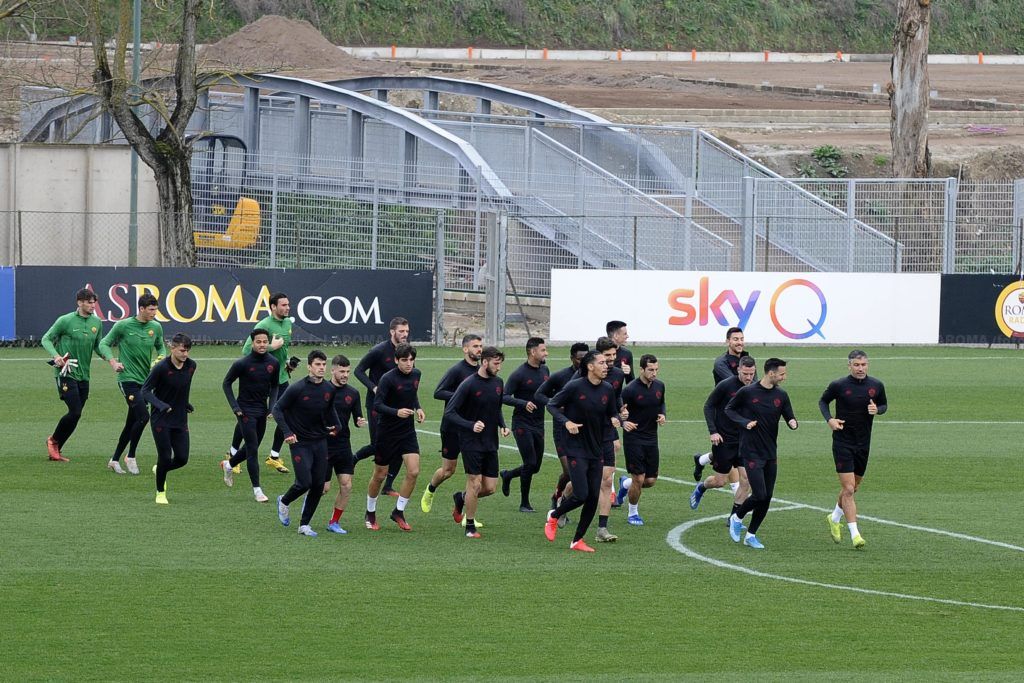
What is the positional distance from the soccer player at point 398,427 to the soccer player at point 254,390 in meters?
1.80

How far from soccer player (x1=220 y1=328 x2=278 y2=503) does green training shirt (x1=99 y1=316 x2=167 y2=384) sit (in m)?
1.53

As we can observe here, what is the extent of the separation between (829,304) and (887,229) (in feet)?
15.4

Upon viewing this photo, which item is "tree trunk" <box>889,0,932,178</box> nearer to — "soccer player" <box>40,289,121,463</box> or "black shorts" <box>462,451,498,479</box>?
"soccer player" <box>40,289,121,463</box>

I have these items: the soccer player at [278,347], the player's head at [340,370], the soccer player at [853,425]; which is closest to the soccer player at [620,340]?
the soccer player at [853,425]

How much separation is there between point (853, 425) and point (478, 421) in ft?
11.7

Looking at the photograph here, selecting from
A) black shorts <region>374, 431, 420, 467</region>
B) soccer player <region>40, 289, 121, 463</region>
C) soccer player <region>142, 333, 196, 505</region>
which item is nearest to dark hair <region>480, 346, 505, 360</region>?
black shorts <region>374, 431, 420, 467</region>

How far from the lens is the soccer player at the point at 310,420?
1338 centimetres

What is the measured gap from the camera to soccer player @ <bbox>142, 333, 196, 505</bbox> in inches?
590

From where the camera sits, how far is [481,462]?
1399cm

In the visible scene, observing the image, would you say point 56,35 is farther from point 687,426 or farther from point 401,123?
point 687,426

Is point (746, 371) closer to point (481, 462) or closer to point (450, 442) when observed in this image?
point (481, 462)

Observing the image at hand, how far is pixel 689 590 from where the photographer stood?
11945mm

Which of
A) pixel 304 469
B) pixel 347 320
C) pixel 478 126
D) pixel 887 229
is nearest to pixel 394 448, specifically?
pixel 304 469

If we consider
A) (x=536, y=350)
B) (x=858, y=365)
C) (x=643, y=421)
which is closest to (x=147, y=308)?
(x=536, y=350)
